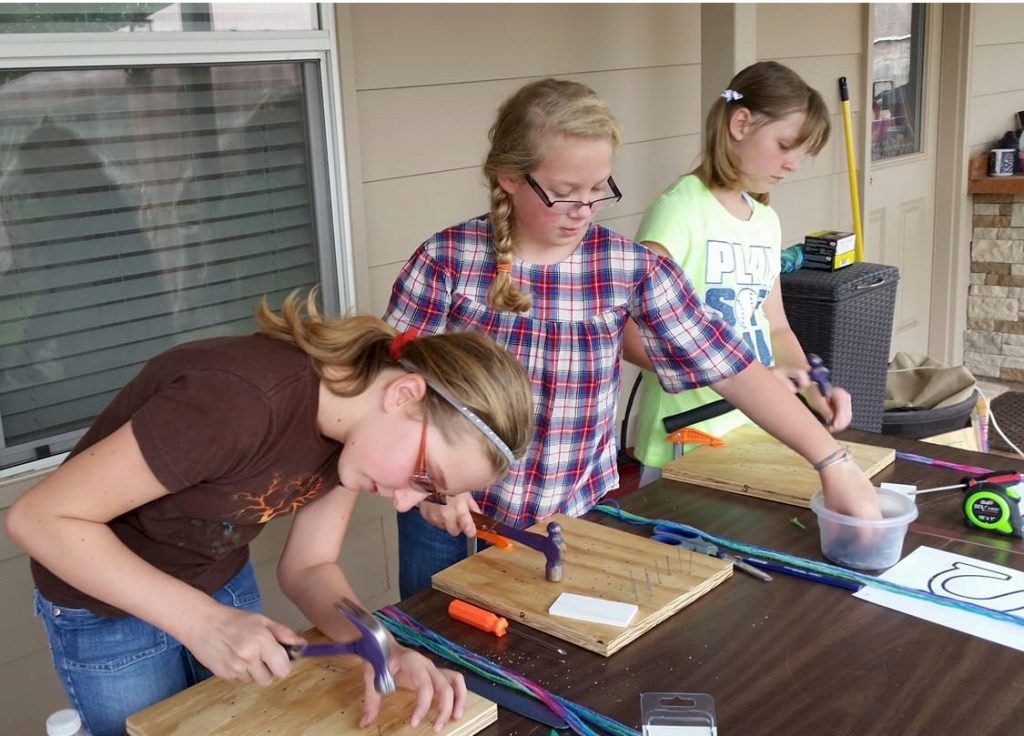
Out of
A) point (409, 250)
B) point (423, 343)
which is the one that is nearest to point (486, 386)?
point (423, 343)

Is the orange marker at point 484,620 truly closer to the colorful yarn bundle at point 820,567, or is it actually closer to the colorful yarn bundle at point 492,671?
the colorful yarn bundle at point 492,671

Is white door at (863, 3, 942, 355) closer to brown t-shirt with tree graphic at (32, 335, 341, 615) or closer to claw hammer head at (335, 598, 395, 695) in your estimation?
brown t-shirt with tree graphic at (32, 335, 341, 615)

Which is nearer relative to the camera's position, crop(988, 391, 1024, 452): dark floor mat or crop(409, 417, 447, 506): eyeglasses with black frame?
crop(409, 417, 447, 506): eyeglasses with black frame

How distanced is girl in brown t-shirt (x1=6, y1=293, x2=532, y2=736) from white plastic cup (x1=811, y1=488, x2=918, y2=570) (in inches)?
21.0

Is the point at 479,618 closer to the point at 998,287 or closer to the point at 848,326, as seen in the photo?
the point at 848,326

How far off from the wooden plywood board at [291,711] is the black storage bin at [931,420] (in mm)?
2305

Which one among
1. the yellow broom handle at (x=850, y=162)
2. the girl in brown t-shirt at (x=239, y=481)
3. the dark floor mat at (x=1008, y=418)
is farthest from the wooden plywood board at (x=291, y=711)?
the dark floor mat at (x=1008, y=418)

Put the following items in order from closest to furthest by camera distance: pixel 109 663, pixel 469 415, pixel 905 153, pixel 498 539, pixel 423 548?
pixel 469 415, pixel 109 663, pixel 498 539, pixel 423 548, pixel 905 153

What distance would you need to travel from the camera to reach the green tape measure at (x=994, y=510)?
61.5 inches

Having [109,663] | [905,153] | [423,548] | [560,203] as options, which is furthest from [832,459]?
[905,153]

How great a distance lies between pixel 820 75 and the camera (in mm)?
4020

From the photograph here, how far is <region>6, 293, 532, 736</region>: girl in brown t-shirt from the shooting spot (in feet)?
3.60

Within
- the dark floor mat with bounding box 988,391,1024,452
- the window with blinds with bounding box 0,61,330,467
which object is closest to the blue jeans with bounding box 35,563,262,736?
the window with blinds with bounding box 0,61,330,467

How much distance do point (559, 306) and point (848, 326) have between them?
165 centimetres
